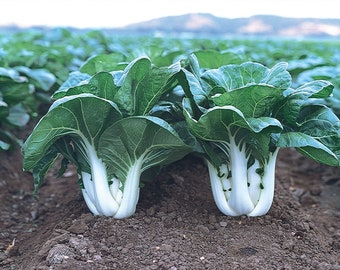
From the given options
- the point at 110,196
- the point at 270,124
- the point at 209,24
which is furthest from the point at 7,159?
the point at 209,24

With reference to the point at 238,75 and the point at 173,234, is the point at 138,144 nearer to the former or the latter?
the point at 173,234

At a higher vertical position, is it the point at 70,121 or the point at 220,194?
the point at 70,121

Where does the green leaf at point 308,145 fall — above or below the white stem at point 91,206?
above

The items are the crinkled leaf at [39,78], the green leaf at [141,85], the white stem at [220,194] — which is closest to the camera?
the green leaf at [141,85]

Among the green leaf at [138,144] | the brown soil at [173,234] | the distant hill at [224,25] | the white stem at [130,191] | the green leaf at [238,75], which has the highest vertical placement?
the green leaf at [238,75]

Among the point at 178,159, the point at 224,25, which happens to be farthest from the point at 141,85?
the point at 224,25

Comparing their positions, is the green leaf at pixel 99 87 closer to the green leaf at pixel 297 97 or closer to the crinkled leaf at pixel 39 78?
the green leaf at pixel 297 97

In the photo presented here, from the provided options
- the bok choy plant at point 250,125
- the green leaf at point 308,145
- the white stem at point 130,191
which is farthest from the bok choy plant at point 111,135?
the green leaf at point 308,145

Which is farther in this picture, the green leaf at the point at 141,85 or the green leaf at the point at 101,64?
the green leaf at the point at 101,64

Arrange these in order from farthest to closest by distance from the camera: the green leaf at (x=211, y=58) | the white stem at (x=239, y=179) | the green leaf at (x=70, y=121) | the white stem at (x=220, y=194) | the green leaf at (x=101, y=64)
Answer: the green leaf at (x=211, y=58)
the green leaf at (x=101, y=64)
the white stem at (x=220, y=194)
the white stem at (x=239, y=179)
the green leaf at (x=70, y=121)
